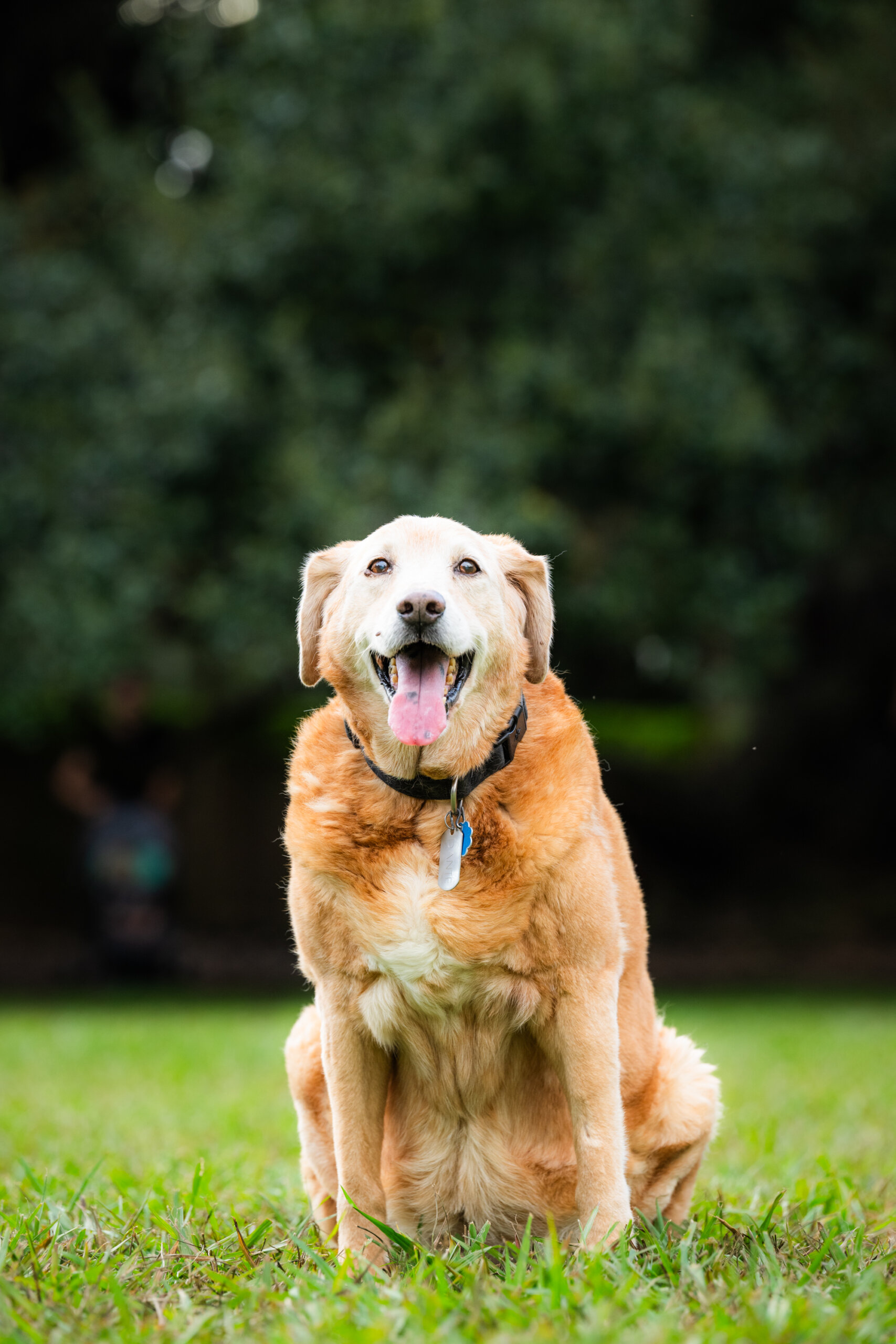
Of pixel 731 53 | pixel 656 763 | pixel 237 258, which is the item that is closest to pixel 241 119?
pixel 237 258

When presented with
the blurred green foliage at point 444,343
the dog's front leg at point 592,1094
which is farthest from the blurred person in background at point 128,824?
the dog's front leg at point 592,1094

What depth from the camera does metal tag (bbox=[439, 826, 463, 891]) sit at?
2600mm

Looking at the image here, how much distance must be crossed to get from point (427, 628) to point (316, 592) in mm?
526

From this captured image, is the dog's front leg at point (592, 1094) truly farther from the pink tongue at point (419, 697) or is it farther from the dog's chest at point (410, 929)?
the pink tongue at point (419, 697)

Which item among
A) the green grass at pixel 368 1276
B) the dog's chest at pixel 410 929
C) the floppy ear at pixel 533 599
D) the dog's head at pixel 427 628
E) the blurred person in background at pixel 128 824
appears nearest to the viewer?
the green grass at pixel 368 1276

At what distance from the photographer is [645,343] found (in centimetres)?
983

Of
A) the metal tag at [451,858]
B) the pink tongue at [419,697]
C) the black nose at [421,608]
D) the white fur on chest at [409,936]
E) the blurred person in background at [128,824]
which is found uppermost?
the black nose at [421,608]

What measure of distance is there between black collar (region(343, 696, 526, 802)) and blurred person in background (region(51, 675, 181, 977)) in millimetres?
8833

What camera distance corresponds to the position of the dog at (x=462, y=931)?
2.62 meters

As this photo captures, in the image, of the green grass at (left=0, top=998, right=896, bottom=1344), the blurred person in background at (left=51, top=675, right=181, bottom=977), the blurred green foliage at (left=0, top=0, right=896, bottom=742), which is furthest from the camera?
the blurred person in background at (left=51, top=675, right=181, bottom=977)

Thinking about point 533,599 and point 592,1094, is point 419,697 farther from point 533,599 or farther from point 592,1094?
point 592,1094

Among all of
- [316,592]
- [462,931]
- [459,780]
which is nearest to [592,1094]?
[462,931]

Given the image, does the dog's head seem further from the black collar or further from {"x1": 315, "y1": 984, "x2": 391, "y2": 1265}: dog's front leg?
{"x1": 315, "y1": 984, "x2": 391, "y2": 1265}: dog's front leg

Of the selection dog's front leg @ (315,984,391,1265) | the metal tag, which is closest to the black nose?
the metal tag
